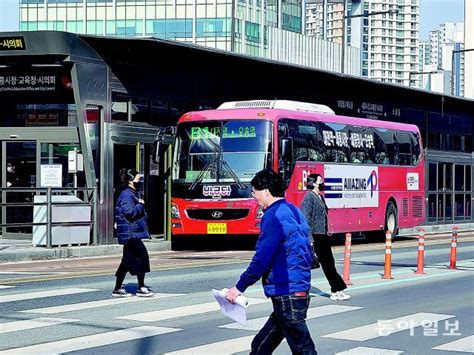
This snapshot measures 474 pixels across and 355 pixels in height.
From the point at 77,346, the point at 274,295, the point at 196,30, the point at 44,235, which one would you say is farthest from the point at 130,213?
the point at 196,30

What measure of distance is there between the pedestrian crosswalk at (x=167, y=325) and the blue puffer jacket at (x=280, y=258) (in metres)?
2.74

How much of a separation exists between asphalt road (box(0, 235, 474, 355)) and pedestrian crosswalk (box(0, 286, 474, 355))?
0.01 metres

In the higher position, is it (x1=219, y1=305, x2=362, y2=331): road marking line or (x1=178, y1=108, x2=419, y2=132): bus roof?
(x1=178, y1=108, x2=419, y2=132): bus roof

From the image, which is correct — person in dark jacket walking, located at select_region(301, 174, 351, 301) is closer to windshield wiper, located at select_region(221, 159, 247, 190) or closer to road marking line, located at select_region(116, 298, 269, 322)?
road marking line, located at select_region(116, 298, 269, 322)

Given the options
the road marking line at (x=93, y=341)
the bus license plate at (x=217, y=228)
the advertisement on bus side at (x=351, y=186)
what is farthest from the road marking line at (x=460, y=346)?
the advertisement on bus side at (x=351, y=186)

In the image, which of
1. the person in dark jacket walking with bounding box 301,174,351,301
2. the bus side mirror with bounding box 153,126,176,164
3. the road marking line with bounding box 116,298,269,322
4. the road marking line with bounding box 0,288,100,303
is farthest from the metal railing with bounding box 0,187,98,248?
the road marking line with bounding box 116,298,269,322

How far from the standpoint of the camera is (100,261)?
74.5 feet

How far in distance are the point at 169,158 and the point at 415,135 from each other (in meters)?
9.60

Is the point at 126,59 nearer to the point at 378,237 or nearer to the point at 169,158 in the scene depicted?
the point at 169,158

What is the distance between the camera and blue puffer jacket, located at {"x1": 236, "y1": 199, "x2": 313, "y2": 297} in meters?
7.84

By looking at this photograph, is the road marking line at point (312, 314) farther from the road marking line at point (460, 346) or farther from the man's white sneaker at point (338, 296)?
the road marking line at point (460, 346)

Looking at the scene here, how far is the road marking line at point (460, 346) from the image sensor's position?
35.2 ft

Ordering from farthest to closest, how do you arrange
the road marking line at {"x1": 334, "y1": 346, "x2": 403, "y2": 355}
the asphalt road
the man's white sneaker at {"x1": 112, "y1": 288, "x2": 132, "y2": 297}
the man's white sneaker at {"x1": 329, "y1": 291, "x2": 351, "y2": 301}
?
1. the man's white sneaker at {"x1": 112, "y1": 288, "x2": 132, "y2": 297}
2. the man's white sneaker at {"x1": 329, "y1": 291, "x2": 351, "y2": 301}
3. the asphalt road
4. the road marking line at {"x1": 334, "y1": 346, "x2": 403, "y2": 355}

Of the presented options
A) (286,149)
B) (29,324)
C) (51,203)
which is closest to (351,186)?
(286,149)
